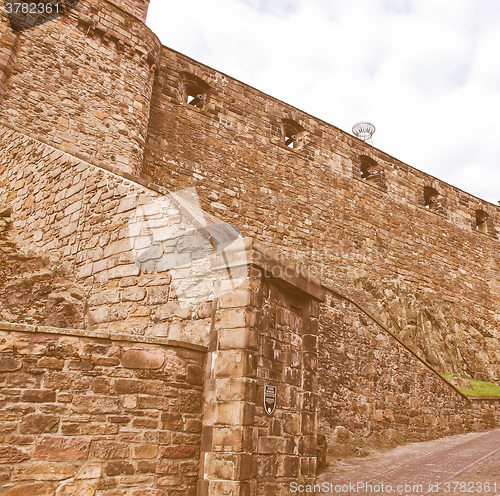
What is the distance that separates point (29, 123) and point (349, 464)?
27.0ft

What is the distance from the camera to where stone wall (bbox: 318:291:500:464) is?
32.1ft

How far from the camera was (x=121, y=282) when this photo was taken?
590cm

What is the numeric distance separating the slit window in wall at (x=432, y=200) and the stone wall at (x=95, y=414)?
55.6 ft

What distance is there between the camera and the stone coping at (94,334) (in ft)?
13.8

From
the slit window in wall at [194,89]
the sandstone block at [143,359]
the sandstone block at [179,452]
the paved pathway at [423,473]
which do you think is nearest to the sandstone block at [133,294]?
the sandstone block at [143,359]

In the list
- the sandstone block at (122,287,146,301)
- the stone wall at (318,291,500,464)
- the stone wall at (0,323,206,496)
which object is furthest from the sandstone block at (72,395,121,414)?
the stone wall at (318,291,500,464)

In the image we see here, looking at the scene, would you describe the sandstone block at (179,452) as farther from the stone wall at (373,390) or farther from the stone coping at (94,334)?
the stone wall at (373,390)

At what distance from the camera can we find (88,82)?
1084cm

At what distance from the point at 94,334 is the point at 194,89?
11.2 m

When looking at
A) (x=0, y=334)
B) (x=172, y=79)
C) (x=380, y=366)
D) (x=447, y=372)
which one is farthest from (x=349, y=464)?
(x=172, y=79)

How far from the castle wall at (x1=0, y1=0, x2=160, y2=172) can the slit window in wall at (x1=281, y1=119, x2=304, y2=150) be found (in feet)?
17.2

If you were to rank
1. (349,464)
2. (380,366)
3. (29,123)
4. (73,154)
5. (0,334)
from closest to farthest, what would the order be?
(0,334), (73,154), (349,464), (29,123), (380,366)

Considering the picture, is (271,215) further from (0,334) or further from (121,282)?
(0,334)

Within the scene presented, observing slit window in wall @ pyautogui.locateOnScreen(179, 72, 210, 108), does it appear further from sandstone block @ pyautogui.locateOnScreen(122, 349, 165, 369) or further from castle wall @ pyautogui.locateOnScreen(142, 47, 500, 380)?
sandstone block @ pyautogui.locateOnScreen(122, 349, 165, 369)
